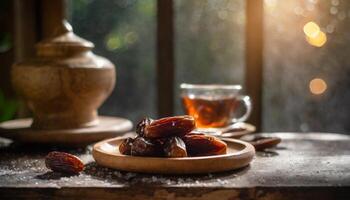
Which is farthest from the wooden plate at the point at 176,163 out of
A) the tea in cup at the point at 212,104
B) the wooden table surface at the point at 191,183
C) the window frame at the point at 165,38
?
the window frame at the point at 165,38

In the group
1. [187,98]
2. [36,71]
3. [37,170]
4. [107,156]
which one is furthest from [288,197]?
[36,71]

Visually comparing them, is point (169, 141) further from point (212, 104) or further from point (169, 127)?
point (212, 104)

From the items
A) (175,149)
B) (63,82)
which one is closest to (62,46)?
(63,82)

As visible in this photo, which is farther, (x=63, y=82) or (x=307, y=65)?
(x=307, y=65)

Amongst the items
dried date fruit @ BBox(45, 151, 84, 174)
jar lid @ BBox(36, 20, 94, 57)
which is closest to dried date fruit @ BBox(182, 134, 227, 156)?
dried date fruit @ BBox(45, 151, 84, 174)

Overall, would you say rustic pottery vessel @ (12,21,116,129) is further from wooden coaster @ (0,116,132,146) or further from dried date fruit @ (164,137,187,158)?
dried date fruit @ (164,137,187,158)

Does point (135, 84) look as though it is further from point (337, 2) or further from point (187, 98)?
point (337, 2)
